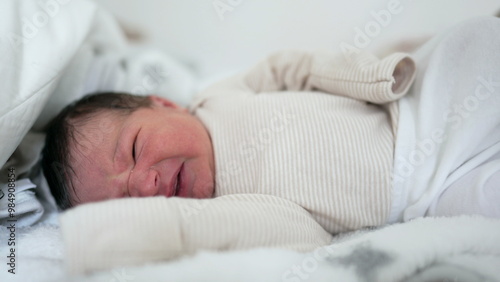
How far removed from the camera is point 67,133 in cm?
79

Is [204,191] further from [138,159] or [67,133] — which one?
[67,133]

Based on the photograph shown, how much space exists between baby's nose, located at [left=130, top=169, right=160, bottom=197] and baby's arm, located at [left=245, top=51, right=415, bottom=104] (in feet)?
1.50

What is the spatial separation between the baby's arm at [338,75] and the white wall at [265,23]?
0.16m

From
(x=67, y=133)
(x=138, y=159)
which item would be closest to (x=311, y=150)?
(x=138, y=159)

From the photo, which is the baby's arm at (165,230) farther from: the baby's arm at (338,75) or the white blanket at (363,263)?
the baby's arm at (338,75)

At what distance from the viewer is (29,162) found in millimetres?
846

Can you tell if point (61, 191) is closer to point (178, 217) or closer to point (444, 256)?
point (178, 217)

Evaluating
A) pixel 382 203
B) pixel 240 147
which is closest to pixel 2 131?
pixel 240 147

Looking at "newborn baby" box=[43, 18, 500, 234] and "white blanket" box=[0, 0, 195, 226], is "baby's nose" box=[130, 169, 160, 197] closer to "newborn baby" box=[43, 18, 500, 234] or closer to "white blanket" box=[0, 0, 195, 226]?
"newborn baby" box=[43, 18, 500, 234]

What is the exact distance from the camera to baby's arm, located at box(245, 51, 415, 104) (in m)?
0.81

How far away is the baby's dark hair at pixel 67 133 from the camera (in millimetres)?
761

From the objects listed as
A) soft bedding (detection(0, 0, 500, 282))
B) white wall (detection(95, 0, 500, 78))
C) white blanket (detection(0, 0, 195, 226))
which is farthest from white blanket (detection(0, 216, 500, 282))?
white wall (detection(95, 0, 500, 78))

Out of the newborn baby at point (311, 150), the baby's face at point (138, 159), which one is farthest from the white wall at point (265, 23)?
the baby's face at point (138, 159)

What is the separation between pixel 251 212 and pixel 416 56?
1.96 ft
